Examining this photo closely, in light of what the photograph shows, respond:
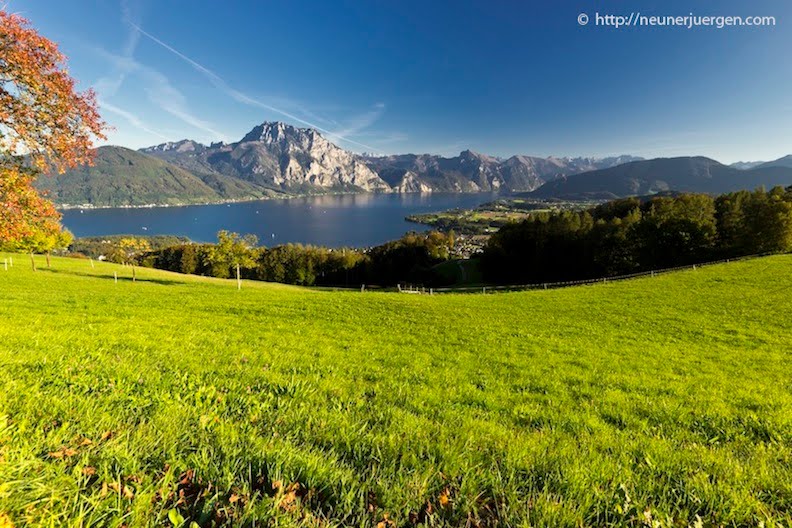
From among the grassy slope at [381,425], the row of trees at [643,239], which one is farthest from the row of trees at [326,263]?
the grassy slope at [381,425]

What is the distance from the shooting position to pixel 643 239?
2608 inches

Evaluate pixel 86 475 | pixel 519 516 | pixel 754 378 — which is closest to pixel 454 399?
pixel 519 516

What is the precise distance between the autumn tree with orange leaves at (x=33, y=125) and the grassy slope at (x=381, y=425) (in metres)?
3.66

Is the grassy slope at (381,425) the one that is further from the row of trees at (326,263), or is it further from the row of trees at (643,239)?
the row of trees at (326,263)

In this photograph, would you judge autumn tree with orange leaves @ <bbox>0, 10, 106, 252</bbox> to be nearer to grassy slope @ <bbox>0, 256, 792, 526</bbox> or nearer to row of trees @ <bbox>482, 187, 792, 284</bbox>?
grassy slope @ <bbox>0, 256, 792, 526</bbox>

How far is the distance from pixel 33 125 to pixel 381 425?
12983 millimetres

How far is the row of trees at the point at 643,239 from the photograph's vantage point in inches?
2194

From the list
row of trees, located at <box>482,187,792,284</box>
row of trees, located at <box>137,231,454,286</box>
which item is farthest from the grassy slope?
row of trees, located at <box>137,231,454,286</box>

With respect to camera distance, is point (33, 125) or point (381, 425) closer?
point (381, 425)

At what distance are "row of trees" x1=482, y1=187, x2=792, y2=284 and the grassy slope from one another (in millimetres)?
57155

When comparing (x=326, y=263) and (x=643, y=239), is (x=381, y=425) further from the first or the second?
(x=326, y=263)

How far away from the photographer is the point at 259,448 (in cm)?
363

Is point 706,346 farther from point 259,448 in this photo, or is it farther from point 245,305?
point 245,305

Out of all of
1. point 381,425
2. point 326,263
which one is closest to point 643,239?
point 381,425
